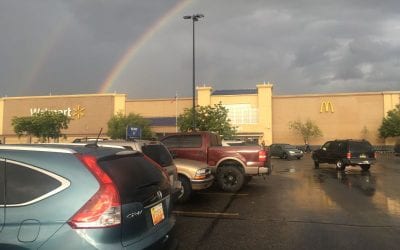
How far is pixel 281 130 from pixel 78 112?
40.6 m

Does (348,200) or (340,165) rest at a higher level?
(340,165)

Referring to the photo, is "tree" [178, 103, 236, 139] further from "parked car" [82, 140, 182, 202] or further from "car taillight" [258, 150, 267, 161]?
"parked car" [82, 140, 182, 202]

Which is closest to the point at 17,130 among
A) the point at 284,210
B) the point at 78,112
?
the point at 78,112

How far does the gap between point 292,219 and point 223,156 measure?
19.1 ft

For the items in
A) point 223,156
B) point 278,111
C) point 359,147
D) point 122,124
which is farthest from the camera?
point 278,111

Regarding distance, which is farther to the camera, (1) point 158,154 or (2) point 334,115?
(2) point 334,115

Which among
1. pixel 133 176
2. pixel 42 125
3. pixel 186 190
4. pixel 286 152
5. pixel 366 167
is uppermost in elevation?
pixel 42 125

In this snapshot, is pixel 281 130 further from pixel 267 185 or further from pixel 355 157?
pixel 267 185

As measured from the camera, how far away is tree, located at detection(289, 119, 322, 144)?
75.8 metres

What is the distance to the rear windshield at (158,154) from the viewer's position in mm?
9438

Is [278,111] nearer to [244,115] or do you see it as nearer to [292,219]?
[244,115]

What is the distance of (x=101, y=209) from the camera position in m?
3.93

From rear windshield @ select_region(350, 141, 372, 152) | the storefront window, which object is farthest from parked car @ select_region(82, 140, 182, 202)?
the storefront window

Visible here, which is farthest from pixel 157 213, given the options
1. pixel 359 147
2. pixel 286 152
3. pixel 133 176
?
pixel 286 152
